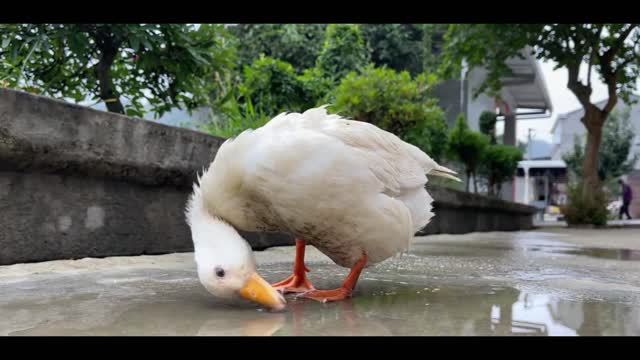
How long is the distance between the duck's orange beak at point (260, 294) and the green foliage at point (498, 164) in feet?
38.9

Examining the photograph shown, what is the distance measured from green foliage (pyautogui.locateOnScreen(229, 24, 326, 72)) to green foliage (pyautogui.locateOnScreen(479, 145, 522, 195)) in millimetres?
4655

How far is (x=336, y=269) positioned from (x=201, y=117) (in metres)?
6.12

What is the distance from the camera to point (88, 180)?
3182 millimetres

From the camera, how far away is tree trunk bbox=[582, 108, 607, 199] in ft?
38.5

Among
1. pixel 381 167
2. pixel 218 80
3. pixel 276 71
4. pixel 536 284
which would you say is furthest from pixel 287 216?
pixel 276 71

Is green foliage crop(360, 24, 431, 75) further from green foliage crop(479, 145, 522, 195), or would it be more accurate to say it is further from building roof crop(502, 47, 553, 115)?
green foliage crop(479, 145, 522, 195)

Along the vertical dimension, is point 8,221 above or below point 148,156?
below

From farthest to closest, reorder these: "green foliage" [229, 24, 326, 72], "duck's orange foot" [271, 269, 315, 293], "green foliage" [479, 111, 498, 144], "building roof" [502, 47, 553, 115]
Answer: "building roof" [502, 47, 553, 115], "green foliage" [479, 111, 498, 144], "green foliage" [229, 24, 326, 72], "duck's orange foot" [271, 269, 315, 293]

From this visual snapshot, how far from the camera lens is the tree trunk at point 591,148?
1173cm

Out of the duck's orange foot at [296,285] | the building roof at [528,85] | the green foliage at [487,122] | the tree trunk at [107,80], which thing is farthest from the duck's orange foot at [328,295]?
the building roof at [528,85]

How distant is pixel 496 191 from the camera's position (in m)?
14.8

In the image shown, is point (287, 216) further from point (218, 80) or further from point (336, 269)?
point (218, 80)

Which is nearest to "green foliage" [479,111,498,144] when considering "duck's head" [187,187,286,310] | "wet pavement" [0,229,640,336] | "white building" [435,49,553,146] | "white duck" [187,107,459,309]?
"white building" [435,49,553,146]
